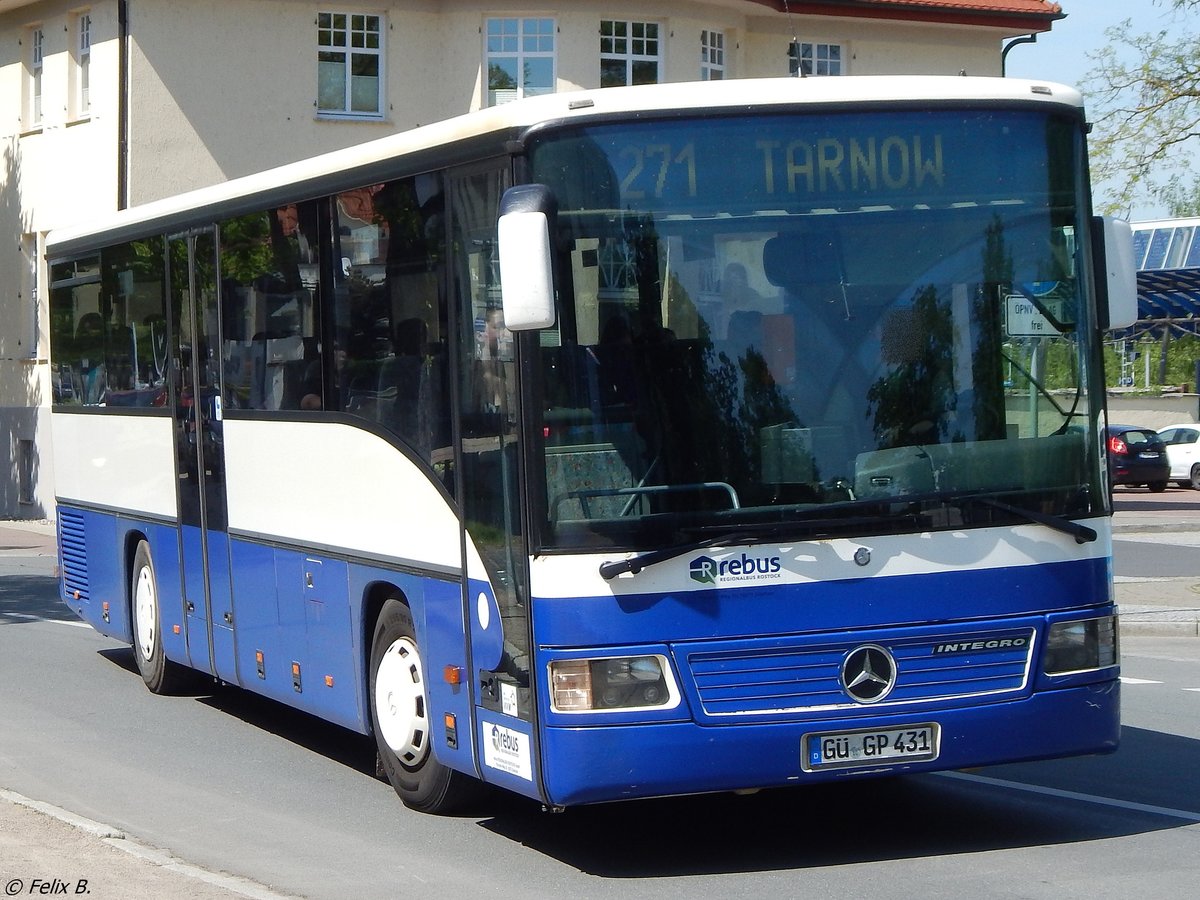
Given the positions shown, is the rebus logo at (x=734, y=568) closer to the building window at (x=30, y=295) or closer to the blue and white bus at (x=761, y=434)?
the blue and white bus at (x=761, y=434)

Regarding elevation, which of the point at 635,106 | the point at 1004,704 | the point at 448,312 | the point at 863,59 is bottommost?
the point at 1004,704

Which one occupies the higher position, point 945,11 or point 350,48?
point 945,11

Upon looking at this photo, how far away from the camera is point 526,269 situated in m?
6.54

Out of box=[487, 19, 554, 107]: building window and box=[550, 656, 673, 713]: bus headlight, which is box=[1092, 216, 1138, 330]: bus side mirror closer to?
box=[550, 656, 673, 713]: bus headlight

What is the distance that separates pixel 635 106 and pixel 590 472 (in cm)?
141

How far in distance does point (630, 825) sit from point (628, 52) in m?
25.6

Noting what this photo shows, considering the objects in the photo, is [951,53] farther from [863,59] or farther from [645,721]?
[645,721]

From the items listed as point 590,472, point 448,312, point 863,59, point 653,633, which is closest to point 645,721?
point 653,633

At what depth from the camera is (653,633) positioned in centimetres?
687

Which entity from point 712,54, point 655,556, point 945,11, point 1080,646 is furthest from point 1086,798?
point 945,11

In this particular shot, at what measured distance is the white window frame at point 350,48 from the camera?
3225 centimetres

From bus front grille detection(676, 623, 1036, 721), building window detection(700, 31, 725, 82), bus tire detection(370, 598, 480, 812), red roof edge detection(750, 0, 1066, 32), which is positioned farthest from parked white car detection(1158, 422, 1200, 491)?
bus front grille detection(676, 623, 1036, 721)

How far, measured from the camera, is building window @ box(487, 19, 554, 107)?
31938 mm

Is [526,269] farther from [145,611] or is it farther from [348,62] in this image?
[348,62]
